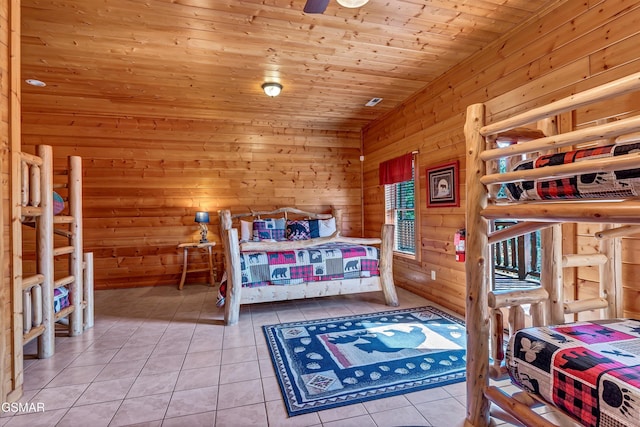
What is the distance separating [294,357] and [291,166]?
3.74 metres

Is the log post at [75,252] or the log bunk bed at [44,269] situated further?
the log post at [75,252]

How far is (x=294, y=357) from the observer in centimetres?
244

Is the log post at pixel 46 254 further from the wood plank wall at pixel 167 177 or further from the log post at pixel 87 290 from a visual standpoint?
the wood plank wall at pixel 167 177

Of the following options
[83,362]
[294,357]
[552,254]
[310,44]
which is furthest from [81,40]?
[552,254]

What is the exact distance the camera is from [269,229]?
4941 millimetres

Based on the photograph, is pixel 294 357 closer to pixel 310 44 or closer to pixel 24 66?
pixel 310 44

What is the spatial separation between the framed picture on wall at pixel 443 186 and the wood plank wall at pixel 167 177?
2.26 meters

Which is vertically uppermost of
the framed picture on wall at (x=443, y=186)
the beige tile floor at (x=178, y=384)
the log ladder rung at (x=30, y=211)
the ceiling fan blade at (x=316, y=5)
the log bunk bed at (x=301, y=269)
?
the ceiling fan blade at (x=316, y=5)

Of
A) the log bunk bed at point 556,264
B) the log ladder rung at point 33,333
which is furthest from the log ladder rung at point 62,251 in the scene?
the log bunk bed at point 556,264

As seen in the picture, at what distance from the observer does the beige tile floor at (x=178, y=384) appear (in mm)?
1727

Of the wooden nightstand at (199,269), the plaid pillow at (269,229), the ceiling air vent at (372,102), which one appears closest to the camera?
the ceiling air vent at (372,102)

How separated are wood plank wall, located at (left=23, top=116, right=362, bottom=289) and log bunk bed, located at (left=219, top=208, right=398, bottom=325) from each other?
6.21 ft

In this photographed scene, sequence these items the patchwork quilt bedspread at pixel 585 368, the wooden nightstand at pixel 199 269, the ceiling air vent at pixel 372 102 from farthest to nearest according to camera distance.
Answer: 1. the wooden nightstand at pixel 199 269
2. the ceiling air vent at pixel 372 102
3. the patchwork quilt bedspread at pixel 585 368

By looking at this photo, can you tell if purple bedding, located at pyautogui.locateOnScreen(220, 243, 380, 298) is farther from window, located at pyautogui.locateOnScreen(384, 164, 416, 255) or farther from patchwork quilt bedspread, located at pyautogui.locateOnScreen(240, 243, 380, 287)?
window, located at pyautogui.locateOnScreen(384, 164, 416, 255)
